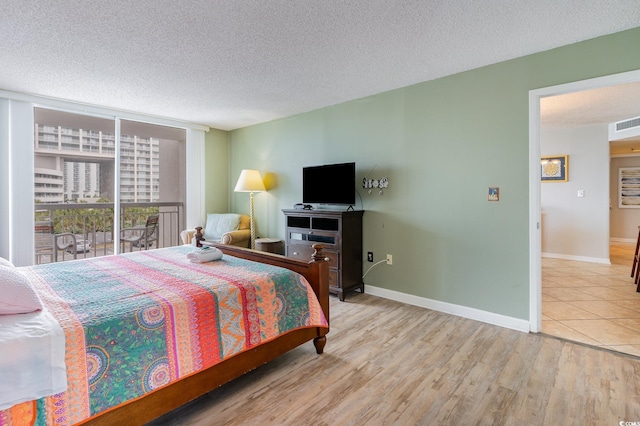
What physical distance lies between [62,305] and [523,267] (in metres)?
3.26

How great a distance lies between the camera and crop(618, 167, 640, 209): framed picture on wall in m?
6.83

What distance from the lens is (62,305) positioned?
155 centimetres

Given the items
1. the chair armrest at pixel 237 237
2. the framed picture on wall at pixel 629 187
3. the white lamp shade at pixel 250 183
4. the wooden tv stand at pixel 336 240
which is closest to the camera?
the wooden tv stand at pixel 336 240

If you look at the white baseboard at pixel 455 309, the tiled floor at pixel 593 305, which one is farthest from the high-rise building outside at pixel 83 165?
the tiled floor at pixel 593 305

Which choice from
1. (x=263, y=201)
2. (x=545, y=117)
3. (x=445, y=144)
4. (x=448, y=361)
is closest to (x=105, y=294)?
(x=448, y=361)

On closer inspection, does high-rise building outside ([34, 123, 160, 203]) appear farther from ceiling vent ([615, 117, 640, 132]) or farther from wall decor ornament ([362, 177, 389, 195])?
ceiling vent ([615, 117, 640, 132])

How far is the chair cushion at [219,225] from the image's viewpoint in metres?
4.88

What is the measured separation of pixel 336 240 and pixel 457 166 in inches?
57.8

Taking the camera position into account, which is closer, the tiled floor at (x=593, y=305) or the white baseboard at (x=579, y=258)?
the tiled floor at (x=593, y=305)

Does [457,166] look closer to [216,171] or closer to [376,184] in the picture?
[376,184]

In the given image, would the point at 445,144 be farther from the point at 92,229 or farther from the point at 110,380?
the point at 92,229

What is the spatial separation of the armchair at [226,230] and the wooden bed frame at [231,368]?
1916 mm

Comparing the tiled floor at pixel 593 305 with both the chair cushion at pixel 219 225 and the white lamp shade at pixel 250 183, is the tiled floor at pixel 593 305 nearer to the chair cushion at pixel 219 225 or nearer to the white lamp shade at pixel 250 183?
the white lamp shade at pixel 250 183

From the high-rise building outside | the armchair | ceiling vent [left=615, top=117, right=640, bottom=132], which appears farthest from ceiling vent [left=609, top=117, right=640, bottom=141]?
the high-rise building outside
